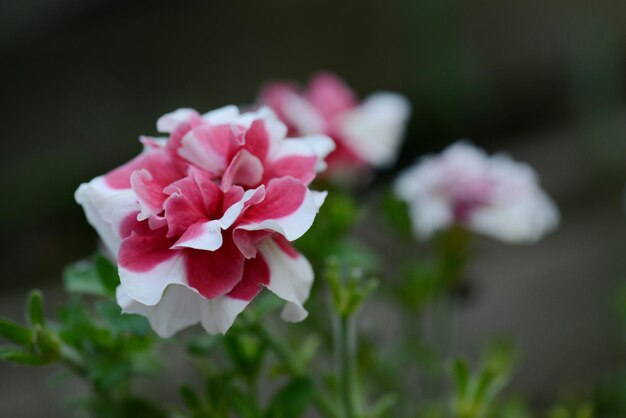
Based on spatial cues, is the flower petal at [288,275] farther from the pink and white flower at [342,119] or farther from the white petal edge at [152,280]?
the pink and white flower at [342,119]

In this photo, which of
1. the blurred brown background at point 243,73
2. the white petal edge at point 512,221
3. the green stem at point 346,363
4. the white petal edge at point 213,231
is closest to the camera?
the white petal edge at point 213,231

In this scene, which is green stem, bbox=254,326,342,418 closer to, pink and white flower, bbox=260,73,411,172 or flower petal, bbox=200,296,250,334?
flower petal, bbox=200,296,250,334

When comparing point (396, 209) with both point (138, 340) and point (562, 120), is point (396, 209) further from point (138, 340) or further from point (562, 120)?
point (562, 120)

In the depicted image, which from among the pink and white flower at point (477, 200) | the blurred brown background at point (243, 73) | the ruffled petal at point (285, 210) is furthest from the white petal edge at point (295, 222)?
the blurred brown background at point (243, 73)

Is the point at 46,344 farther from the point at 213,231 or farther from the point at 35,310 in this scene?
the point at 213,231

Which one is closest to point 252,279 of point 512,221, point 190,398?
point 190,398

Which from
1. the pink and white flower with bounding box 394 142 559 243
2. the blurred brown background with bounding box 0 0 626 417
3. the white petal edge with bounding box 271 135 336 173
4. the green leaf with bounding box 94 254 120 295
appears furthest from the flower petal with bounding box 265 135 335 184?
the blurred brown background with bounding box 0 0 626 417

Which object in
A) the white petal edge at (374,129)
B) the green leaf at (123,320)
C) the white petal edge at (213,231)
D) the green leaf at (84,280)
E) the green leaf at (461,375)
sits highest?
the white petal edge at (213,231)
